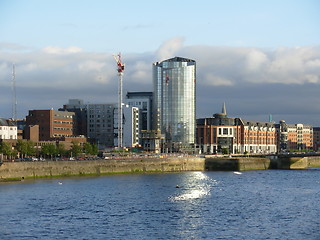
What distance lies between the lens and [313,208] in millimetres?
97250

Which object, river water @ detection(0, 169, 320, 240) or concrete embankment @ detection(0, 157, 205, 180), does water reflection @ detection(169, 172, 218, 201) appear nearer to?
river water @ detection(0, 169, 320, 240)

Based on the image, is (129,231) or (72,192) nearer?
(129,231)

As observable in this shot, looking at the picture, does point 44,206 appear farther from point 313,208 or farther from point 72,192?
point 313,208

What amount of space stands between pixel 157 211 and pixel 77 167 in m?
75.7

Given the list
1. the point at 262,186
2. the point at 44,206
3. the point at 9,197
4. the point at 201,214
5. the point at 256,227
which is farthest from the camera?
the point at 262,186

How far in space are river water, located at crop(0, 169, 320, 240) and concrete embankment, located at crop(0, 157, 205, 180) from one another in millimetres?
11461

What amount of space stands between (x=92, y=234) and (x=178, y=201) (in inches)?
1338

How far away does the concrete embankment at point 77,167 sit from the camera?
147m

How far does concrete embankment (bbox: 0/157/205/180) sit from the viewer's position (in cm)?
14738

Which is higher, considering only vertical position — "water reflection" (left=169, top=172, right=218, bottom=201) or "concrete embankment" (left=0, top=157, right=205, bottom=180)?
"concrete embankment" (left=0, top=157, right=205, bottom=180)

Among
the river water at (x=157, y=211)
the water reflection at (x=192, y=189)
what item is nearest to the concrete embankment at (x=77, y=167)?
the river water at (x=157, y=211)

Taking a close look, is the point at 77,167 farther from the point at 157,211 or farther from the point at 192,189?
the point at 157,211

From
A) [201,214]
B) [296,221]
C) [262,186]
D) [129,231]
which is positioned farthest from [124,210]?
[262,186]

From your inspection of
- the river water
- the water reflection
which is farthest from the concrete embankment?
the water reflection
